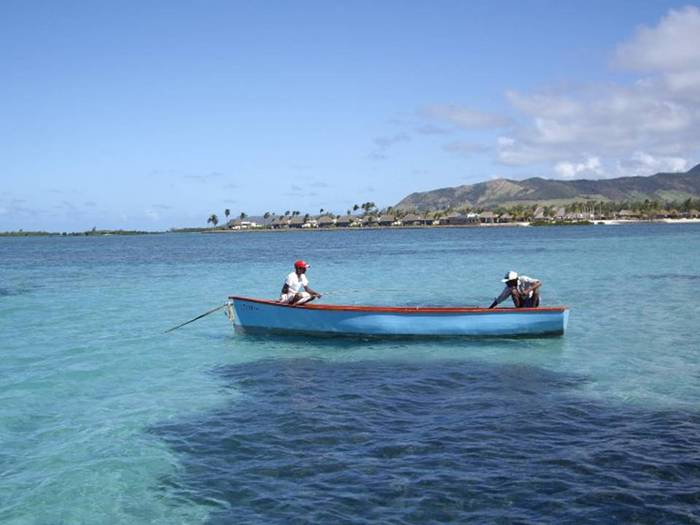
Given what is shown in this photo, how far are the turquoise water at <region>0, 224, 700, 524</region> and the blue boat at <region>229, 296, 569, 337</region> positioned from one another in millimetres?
362

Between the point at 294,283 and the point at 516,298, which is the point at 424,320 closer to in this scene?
the point at 516,298

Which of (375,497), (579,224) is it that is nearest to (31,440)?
(375,497)

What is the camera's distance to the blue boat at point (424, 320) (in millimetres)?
17453

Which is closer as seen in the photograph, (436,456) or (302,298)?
(436,456)

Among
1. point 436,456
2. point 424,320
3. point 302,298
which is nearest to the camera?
point 436,456

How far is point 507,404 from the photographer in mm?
11898

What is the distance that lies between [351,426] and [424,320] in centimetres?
717

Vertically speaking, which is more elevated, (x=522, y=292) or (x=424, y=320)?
(x=522, y=292)

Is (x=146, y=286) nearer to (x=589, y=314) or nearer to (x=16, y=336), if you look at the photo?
(x=16, y=336)

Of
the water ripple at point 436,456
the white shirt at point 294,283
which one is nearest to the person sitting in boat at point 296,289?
the white shirt at point 294,283

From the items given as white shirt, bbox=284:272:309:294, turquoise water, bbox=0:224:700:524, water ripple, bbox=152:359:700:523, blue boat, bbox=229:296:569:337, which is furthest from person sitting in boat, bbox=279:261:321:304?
water ripple, bbox=152:359:700:523

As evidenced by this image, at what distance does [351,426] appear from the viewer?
35.6 feet

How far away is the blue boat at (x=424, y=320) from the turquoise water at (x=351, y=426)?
362 millimetres

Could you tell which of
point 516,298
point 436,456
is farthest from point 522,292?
point 436,456
